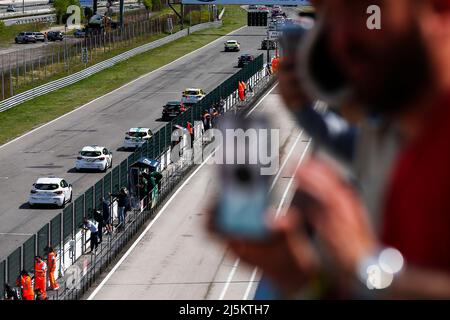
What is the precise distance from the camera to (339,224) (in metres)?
2.63

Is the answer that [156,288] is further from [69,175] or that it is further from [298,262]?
[298,262]

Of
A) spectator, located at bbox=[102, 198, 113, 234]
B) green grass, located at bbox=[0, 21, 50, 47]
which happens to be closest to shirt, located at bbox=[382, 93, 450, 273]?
spectator, located at bbox=[102, 198, 113, 234]

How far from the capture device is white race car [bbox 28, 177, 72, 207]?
46594mm

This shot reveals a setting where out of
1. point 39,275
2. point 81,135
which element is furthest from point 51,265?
point 81,135

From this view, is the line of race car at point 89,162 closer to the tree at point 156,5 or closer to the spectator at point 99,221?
the spectator at point 99,221

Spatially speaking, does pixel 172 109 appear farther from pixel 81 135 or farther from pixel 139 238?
pixel 139 238

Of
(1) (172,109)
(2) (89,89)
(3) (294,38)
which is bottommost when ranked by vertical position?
(2) (89,89)

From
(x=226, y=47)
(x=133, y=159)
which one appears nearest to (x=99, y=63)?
(x=226, y=47)

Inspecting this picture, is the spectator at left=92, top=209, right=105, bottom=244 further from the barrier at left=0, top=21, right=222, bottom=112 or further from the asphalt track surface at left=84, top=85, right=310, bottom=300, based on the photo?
the barrier at left=0, top=21, right=222, bottom=112

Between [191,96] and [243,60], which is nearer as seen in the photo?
[191,96]

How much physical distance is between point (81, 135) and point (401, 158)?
65263 mm

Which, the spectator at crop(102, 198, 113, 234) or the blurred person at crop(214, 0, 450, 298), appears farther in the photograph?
the spectator at crop(102, 198, 113, 234)

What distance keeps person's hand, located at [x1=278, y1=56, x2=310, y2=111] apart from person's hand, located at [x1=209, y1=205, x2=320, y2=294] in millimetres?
614

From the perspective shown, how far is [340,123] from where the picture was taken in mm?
3473
